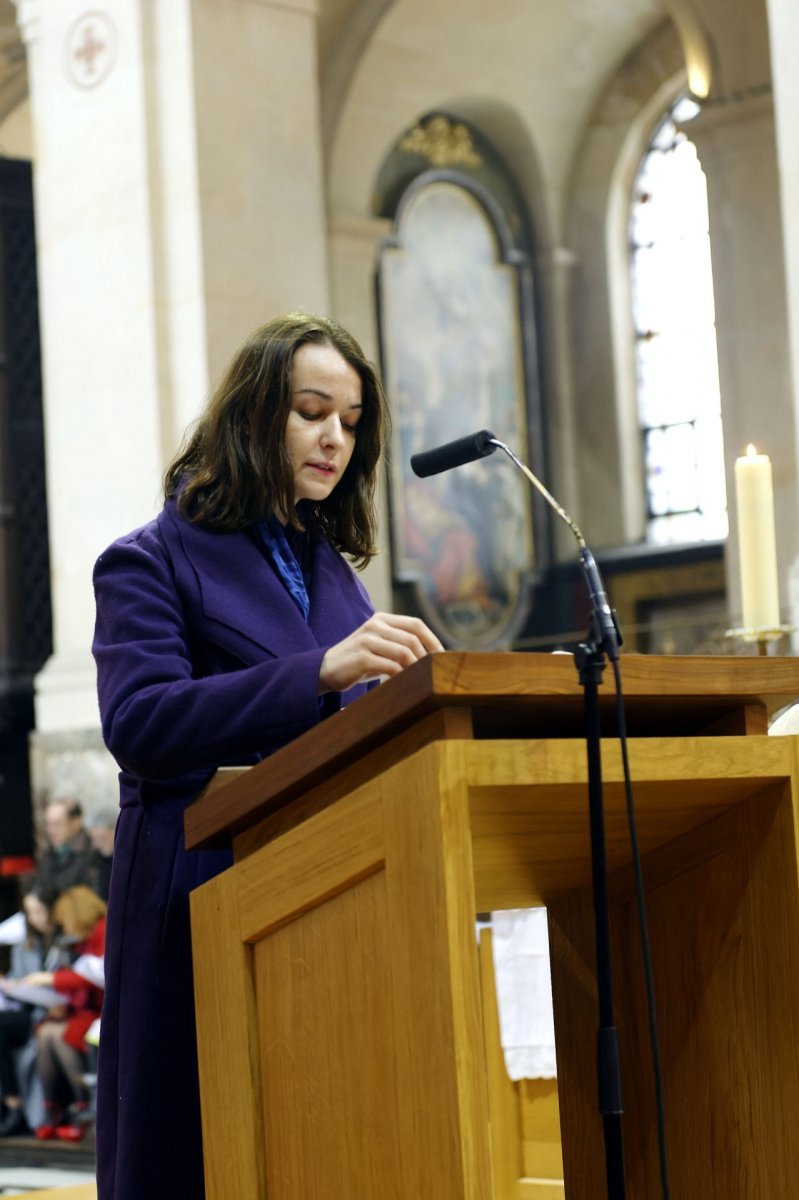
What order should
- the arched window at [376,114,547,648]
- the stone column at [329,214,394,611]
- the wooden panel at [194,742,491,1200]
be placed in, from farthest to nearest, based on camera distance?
the arched window at [376,114,547,648] → the stone column at [329,214,394,611] → the wooden panel at [194,742,491,1200]

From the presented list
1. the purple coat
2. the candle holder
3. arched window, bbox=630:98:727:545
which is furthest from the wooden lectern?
arched window, bbox=630:98:727:545

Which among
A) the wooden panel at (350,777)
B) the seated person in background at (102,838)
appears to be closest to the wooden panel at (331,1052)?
the wooden panel at (350,777)

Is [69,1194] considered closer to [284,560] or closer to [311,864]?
[284,560]

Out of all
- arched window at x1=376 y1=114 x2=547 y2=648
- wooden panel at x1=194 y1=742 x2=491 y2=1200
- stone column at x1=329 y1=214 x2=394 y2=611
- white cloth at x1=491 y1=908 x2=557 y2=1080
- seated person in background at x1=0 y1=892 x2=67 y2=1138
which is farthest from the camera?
arched window at x1=376 y1=114 x2=547 y2=648

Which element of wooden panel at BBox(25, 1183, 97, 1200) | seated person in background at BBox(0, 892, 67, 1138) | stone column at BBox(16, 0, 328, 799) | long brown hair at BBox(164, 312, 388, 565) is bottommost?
wooden panel at BBox(25, 1183, 97, 1200)

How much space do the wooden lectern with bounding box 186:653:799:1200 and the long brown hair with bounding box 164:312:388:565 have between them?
0.48 meters

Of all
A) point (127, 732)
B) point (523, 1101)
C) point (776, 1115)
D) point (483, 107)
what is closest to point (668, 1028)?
point (776, 1115)

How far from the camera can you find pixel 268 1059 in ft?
6.78

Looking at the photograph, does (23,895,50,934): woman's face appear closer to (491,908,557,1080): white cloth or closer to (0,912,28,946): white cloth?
(0,912,28,946): white cloth

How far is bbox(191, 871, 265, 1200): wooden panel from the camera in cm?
208

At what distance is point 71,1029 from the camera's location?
8.23m

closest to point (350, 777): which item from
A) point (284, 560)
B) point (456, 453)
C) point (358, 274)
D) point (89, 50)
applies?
point (456, 453)

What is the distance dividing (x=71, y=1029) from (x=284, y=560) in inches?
238

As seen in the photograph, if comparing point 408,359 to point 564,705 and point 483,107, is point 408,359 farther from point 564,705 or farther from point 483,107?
point 564,705
